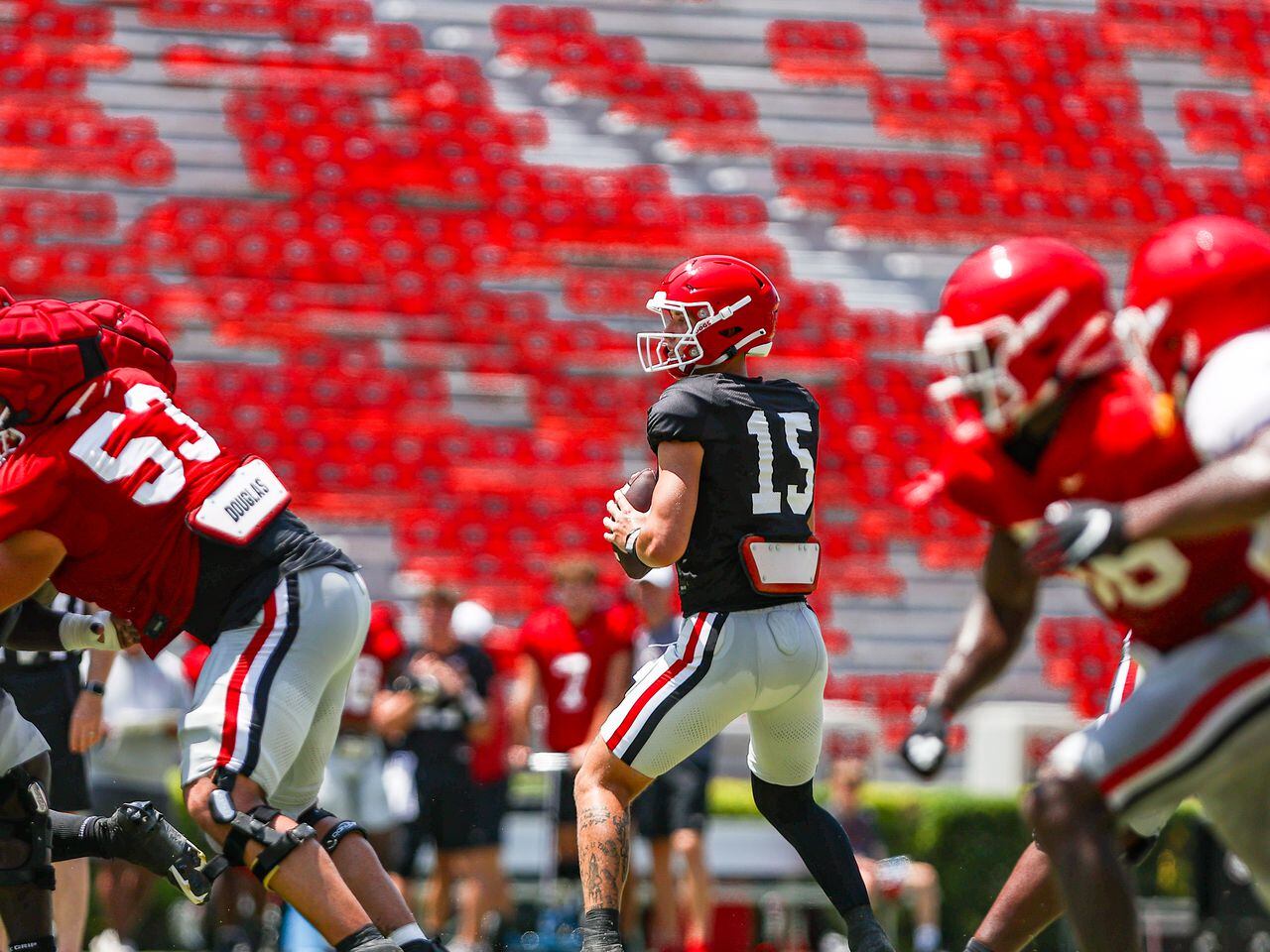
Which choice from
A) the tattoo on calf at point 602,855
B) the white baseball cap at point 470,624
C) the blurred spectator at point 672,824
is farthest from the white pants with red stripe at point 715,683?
the white baseball cap at point 470,624

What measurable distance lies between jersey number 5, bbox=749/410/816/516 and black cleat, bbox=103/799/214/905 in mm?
1659

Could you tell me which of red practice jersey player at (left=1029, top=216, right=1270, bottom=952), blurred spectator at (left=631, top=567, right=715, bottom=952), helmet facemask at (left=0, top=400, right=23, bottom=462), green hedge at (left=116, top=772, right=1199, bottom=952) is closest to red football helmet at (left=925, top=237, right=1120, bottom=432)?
red practice jersey player at (left=1029, top=216, right=1270, bottom=952)

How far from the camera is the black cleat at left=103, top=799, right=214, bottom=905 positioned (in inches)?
172

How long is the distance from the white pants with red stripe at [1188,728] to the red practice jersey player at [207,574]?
67.2 inches

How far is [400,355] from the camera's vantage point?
1359 centimetres

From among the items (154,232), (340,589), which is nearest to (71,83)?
(154,232)

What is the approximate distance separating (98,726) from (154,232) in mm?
8857

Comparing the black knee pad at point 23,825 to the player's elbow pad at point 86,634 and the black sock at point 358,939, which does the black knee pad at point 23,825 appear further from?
the black sock at point 358,939

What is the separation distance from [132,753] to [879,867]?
388cm

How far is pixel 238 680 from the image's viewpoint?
420 centimetres

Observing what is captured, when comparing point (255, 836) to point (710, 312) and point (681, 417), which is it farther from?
point (710, 312)

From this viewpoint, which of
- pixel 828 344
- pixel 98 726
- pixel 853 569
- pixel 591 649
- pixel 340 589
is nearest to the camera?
pixel 340 589

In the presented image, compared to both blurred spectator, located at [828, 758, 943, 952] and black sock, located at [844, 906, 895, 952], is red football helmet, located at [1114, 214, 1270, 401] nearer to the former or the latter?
black sock, located at [844, 906, 895, 952]

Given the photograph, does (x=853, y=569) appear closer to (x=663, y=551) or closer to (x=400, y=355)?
(x=400, y=355)
